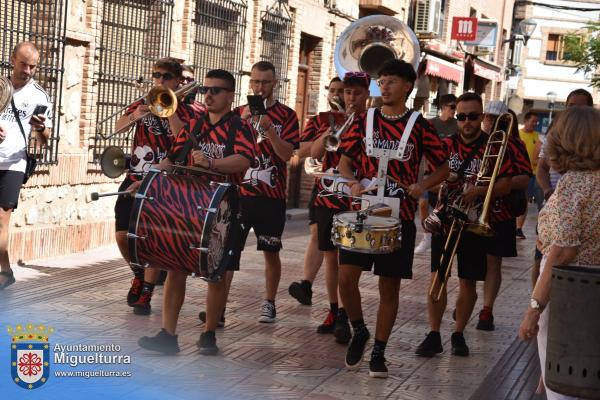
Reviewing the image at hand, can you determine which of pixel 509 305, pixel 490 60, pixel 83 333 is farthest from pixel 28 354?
pixel 490 60

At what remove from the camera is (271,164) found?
8508 mm

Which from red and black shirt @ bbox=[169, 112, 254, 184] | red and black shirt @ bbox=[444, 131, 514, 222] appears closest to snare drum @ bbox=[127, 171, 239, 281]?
red and black shirt @ bbox=[169, 112, 254, 184]

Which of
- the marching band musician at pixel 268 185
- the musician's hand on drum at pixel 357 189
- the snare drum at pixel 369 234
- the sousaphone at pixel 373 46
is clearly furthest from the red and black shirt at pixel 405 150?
the sousaphone at pixel 373 46

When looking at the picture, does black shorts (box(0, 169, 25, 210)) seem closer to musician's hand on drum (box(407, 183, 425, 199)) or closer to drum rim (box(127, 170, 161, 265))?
drum rim (box(127, 170, 161, 265))

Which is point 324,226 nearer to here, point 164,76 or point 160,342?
point 164,76

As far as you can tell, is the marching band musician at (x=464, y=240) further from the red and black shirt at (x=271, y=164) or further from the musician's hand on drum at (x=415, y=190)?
the red and black shirt at (x=271, y=164)

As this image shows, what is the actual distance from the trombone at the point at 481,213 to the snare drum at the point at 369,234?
3.98 feet

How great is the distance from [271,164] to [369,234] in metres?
2.05

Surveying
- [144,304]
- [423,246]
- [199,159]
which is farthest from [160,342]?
[423,246]

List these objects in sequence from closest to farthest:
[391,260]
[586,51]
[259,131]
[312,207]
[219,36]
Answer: [391,260], [259,131], [312,207], [219,36], [586,51]

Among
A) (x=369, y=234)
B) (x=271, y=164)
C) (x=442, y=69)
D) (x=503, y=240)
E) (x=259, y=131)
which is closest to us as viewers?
(x=369, y=234)

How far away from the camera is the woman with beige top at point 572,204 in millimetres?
4660

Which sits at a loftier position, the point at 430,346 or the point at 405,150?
the point at 405,150

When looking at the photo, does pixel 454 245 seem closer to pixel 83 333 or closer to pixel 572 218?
pixel 83 333
